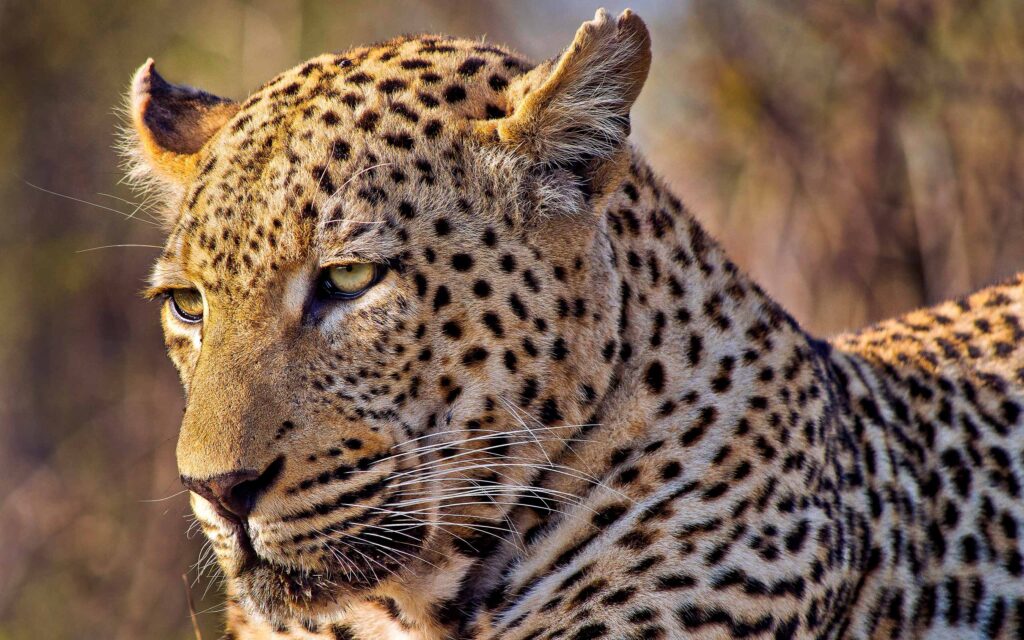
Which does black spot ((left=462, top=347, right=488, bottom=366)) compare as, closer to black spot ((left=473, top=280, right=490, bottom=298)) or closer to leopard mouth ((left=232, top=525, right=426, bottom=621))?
black spot ((left=473, top=280, right=490, bottom=298))

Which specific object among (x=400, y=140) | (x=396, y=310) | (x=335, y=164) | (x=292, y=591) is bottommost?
(x=292, y=591)

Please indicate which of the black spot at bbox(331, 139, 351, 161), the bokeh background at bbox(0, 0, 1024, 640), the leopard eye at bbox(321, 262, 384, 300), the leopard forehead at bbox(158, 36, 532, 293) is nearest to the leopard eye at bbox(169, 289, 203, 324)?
the leopard forehead at bbox(158, 36, 532, 293)

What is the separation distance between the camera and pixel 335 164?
4.12m

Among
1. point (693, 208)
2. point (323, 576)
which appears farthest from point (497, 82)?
point (693, 208)

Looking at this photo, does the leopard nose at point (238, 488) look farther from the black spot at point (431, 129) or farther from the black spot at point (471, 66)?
the black spot at point (471, 66)

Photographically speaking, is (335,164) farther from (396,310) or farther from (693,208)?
(693,208)

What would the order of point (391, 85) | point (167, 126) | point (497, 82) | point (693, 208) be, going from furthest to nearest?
point (693, 208) → point (167, 126) → point (497, 82) → point (391, 85)

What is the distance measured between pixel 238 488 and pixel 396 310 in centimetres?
74

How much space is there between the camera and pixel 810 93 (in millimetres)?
11539

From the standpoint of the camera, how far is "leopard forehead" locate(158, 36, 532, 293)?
4.03 m

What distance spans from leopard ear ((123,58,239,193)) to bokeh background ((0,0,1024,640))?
169 inches

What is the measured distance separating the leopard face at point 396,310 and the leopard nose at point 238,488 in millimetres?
11

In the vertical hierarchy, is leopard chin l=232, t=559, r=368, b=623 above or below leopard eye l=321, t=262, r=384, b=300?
below

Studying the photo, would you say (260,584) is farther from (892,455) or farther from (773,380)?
(892,455)
